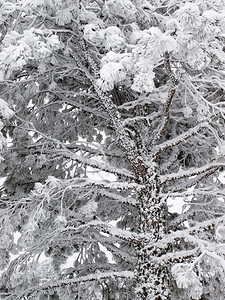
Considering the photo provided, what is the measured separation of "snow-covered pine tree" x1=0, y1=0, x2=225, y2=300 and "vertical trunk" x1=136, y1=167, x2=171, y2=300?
2 centimetres

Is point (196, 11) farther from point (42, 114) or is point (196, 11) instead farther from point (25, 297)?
point (25, 297)

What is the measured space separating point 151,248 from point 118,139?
1793 mm

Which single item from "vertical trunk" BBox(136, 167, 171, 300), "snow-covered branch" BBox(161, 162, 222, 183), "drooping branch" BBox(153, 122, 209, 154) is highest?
"drooping branch" BBox(153, 122, 209, 154)

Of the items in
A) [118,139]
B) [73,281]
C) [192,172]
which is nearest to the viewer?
[192,172]

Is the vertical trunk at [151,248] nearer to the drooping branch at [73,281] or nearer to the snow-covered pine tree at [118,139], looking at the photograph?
the snow-covered pine tree at [118,139]

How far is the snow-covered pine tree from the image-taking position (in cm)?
406

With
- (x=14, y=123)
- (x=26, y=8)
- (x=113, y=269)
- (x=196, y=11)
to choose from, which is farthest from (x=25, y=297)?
(x=196, y=11)

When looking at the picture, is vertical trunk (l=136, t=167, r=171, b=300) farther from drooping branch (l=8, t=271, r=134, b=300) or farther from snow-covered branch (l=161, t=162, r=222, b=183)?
drooping branch (l=8, t=271, r=134, b=300)

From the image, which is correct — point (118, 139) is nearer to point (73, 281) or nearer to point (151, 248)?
point (151, 248)

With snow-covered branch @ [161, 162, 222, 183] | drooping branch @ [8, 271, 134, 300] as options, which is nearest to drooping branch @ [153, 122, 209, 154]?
snow-covered branch @ [161, 162, 222, 183]

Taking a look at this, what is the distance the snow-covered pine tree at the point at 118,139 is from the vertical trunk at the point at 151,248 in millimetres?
16

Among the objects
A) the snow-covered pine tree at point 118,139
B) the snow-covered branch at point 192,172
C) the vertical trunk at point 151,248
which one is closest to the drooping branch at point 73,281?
the snow-covered pine tree at point 118,139

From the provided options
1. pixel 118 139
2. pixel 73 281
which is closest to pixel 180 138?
pixel 118 139

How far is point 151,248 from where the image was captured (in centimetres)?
522
